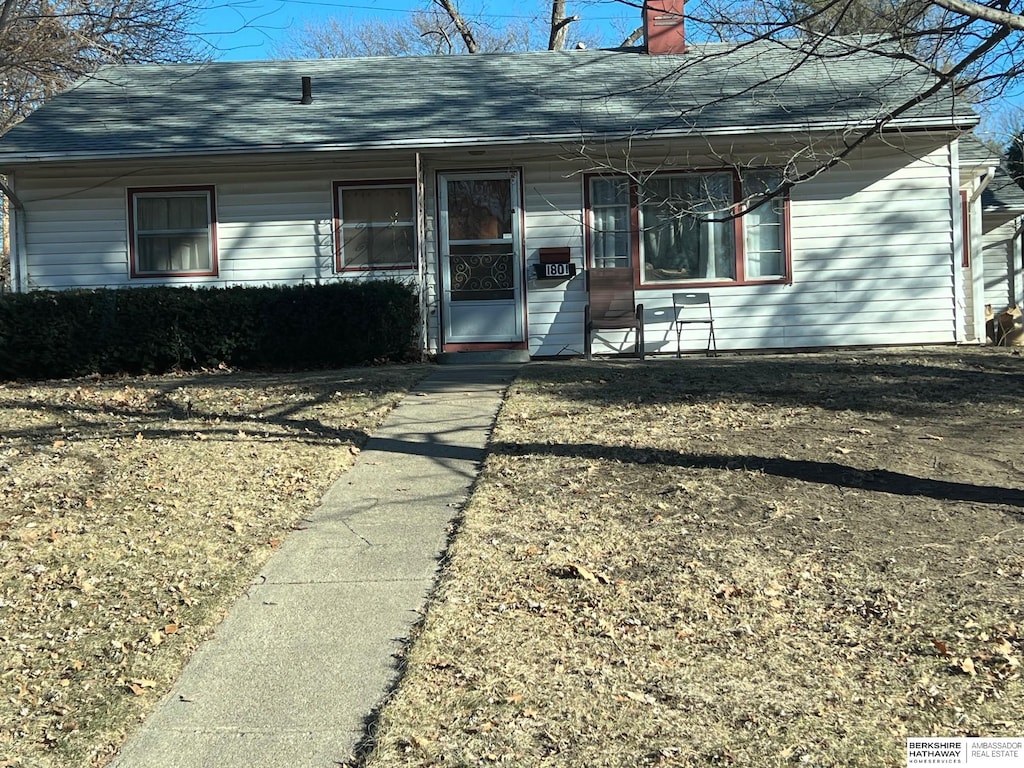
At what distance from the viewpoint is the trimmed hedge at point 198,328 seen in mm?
11547

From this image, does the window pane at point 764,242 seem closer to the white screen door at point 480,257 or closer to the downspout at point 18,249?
the white screen door at point 480,257

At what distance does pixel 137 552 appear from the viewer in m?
5.41

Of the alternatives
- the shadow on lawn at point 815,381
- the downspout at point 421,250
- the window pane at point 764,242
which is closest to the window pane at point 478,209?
the downspout at point 421,250

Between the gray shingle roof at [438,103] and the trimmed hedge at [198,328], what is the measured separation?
2.06 metres

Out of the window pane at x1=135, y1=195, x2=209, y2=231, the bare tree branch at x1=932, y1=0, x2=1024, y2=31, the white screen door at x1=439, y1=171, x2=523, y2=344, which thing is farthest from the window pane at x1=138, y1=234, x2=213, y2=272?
the bare tree branch at x1=932, y1=0, x2=1024, y2=31

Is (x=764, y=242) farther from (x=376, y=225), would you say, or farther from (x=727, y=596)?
(x=727, y=596)

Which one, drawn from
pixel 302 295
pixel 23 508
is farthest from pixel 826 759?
pixel 302 295

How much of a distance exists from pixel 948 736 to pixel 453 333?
10411mm

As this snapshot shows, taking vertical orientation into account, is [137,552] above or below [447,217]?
below

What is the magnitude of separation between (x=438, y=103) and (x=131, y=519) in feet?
30.7

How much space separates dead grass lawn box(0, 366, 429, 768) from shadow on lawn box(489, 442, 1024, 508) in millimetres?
1571

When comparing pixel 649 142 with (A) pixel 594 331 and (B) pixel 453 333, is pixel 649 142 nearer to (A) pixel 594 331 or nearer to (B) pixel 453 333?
(A) pixel 594 331

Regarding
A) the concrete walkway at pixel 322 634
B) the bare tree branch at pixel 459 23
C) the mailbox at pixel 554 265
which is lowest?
the concrete walkway at pixel 322 634

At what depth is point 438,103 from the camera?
13898mm
